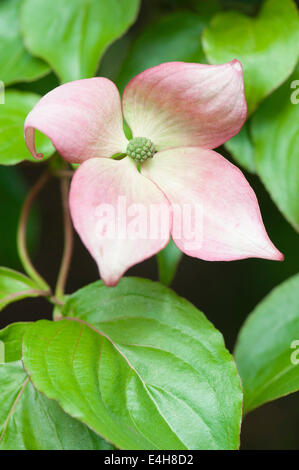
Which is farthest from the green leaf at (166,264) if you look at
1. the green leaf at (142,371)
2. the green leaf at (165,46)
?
the green leaf at (165,46)

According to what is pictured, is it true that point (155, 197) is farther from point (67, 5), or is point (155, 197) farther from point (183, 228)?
point (67, 5)

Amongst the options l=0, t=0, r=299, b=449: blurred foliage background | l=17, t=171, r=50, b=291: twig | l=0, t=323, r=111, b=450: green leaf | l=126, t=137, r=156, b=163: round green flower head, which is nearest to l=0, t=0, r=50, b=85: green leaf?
l=0, t=0, r=299, b=449: blurred foliage background

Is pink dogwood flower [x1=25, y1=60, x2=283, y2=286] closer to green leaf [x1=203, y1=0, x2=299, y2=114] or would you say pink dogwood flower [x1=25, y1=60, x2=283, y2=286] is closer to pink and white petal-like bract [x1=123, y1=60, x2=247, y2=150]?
pink and white petal-like bract [x1=123, y1=60, x2=247, y2=150]

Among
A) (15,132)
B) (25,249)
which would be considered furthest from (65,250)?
(15,132)

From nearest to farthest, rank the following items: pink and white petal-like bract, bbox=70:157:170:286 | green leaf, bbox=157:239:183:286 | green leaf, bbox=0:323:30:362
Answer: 1. pink and white petal-like bract, bbox=70:157:170:286
2. green leaf, bbox=0:323:30:362
3. green leaf, bbox=157:239:183:286

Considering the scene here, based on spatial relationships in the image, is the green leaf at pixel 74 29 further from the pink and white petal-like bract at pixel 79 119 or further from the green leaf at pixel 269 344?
the green leaf at pixel 269 344

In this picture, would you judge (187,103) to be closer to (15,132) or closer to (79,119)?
Answer: (79,119)

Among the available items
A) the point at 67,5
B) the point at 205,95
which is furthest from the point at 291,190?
the point at 67,5
